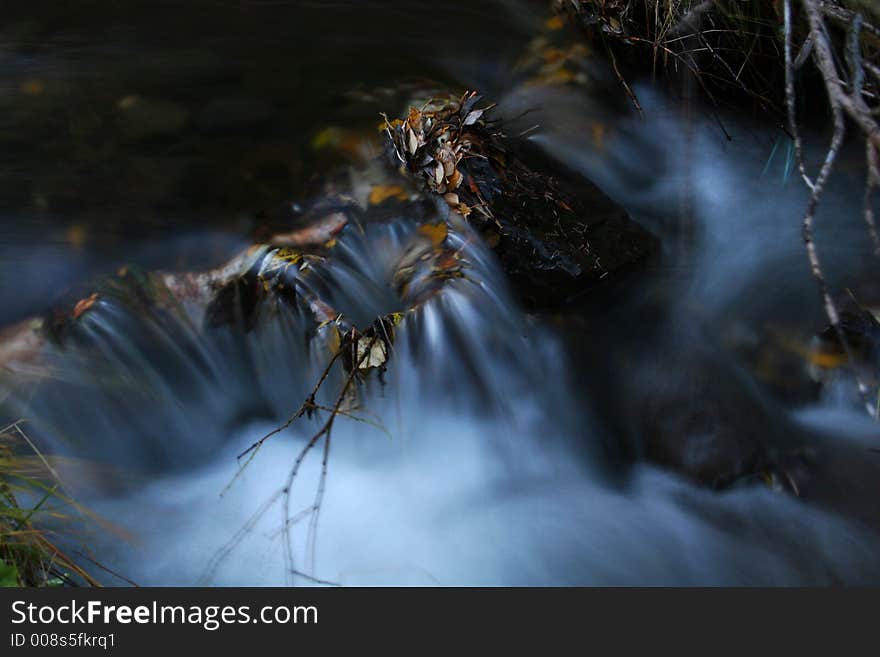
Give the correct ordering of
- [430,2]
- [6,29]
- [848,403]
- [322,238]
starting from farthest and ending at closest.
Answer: [430,2] < [6,29] < [322,238] < [848,403]

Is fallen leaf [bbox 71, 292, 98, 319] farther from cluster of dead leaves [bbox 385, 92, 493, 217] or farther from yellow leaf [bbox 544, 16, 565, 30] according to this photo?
yellow leaf [bbox 544, 16, 565, 30]

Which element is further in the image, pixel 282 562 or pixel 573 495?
pixel 573 495

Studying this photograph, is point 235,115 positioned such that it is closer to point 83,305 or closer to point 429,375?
point 83,305

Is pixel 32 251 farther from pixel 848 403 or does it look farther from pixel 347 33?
pixel 848 403

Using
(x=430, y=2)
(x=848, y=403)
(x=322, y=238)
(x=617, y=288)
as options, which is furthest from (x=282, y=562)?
(x=430, y=2)

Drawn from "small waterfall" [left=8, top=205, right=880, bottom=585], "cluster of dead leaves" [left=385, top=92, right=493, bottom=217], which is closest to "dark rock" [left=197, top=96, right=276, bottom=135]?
"cluster of dead leaves" [left=385, top=92, right=493, bottom=217]
